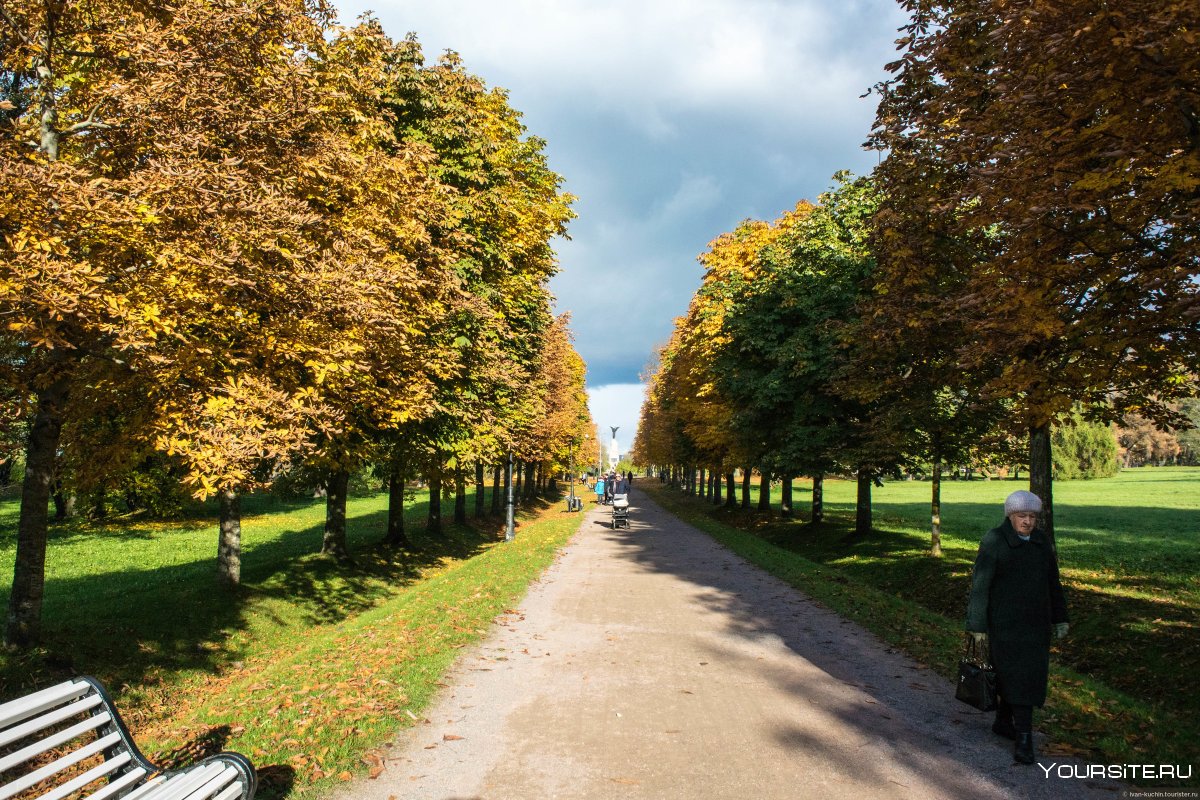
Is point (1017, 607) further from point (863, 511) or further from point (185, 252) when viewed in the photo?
point (863, 511)

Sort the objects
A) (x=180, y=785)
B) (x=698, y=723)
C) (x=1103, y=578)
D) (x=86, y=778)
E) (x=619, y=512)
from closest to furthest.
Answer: (x=86, y=778) < (x=180, y=785) < (x=698, y=723) < (x=1103, y=578) < (x=619, y=512)

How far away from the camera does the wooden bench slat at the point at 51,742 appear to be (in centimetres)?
245

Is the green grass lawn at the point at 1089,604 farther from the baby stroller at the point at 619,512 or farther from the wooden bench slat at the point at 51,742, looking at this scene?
the wooden bench slat at the point at 51,742

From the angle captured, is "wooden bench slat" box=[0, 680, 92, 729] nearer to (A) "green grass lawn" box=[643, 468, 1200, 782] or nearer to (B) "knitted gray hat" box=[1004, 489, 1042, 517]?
(B) "knitted gray hat" box=[1004, 489, 1042, 517]

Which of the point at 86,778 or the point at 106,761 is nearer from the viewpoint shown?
the point at 86,778

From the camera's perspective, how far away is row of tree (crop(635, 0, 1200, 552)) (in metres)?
5.74

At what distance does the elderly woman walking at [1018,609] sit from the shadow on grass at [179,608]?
889 centimetres

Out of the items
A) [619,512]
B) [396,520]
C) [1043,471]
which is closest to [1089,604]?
[1043,471]

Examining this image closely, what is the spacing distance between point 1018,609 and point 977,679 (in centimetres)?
64

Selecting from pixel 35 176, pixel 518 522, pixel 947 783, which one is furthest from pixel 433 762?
pixel 518 522

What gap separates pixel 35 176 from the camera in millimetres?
5074

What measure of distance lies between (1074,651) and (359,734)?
9.40 meters

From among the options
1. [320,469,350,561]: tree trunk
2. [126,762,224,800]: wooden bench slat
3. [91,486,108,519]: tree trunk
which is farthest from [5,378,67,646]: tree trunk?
[91,486,108,519]: tree trunk

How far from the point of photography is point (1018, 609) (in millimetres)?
4930
